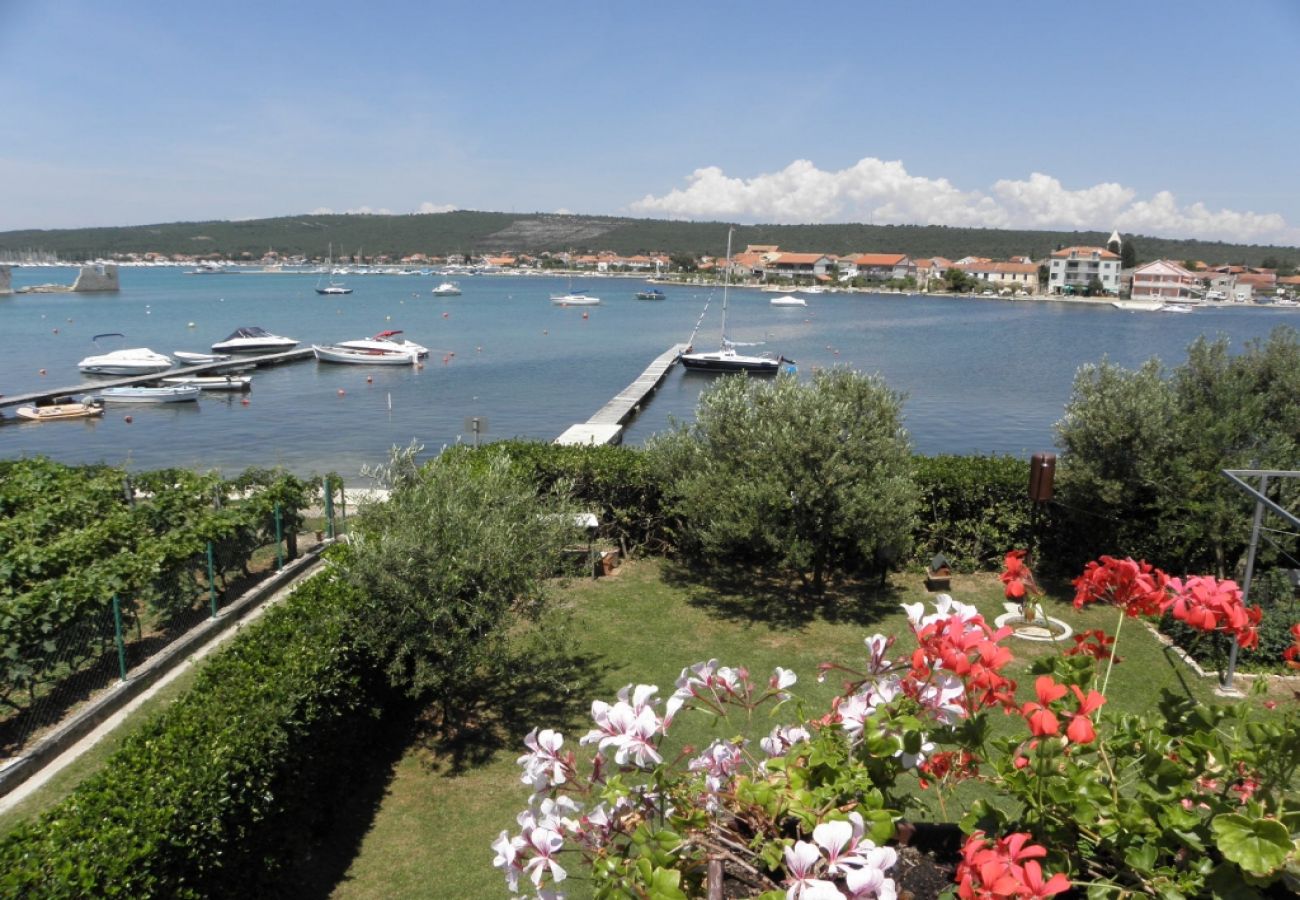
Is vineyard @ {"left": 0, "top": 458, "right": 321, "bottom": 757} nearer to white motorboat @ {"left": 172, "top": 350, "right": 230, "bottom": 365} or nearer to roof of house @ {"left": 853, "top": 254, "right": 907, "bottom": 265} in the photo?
white motorboat @ {"left": 172, "top": 350, "right": 230, "bottom": 365}

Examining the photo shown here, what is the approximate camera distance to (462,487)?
8.27 metres

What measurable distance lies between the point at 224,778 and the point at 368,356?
5191 cm

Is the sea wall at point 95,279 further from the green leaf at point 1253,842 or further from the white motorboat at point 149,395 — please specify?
the green leaf at point 1253,842

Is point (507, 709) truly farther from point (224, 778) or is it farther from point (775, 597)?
point (775, 597)

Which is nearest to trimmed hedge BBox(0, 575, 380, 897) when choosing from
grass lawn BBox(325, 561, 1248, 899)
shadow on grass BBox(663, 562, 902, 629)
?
grass lawn BBox(325, 561, 1248, 899)

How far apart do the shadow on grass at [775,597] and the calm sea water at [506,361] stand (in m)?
7.29

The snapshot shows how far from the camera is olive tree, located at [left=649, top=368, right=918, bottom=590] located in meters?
11.7

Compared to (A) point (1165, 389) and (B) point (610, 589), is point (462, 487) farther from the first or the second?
(A) point (1165, 389)

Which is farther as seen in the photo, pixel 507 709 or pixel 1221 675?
pixel 1221 675

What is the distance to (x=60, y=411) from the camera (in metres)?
36.6

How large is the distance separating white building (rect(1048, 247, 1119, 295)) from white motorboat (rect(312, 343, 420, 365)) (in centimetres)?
15053

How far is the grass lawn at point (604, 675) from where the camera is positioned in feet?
22.5

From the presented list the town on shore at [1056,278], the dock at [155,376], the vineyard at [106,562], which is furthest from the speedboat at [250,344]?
the town on shore at [1056,278]

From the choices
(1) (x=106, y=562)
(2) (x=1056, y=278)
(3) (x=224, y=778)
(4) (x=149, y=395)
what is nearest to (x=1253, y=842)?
(3) (x=224, y=778)
